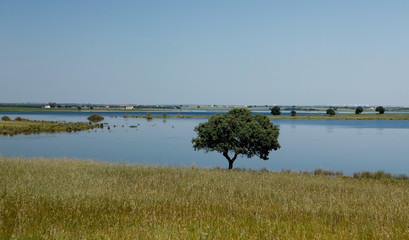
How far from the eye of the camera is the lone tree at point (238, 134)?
118 feet

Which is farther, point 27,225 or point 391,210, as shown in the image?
point 391,210

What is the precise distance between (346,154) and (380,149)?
12.0 metres

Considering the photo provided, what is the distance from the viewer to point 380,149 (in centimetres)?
7219

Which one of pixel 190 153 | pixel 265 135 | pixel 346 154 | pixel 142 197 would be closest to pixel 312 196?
pixel 142 197

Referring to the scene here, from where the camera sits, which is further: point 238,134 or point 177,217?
point 238,134

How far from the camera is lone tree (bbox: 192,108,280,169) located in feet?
118

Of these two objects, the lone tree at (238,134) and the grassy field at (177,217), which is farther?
the lone tree at (238,134)

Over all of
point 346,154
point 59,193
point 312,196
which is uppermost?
point 59,193

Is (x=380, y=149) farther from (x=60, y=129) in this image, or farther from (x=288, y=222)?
(x=60, y=129)

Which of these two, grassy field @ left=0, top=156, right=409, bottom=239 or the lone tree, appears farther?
the lone tree

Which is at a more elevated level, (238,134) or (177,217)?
(238,134)

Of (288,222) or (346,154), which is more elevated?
(288,222)

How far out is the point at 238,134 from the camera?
1410 inches

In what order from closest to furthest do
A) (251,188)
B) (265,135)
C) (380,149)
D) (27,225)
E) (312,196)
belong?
1. (27,225)
2. (312,196)
3. (251,188)
4. (265,135)
5. (380,149)
